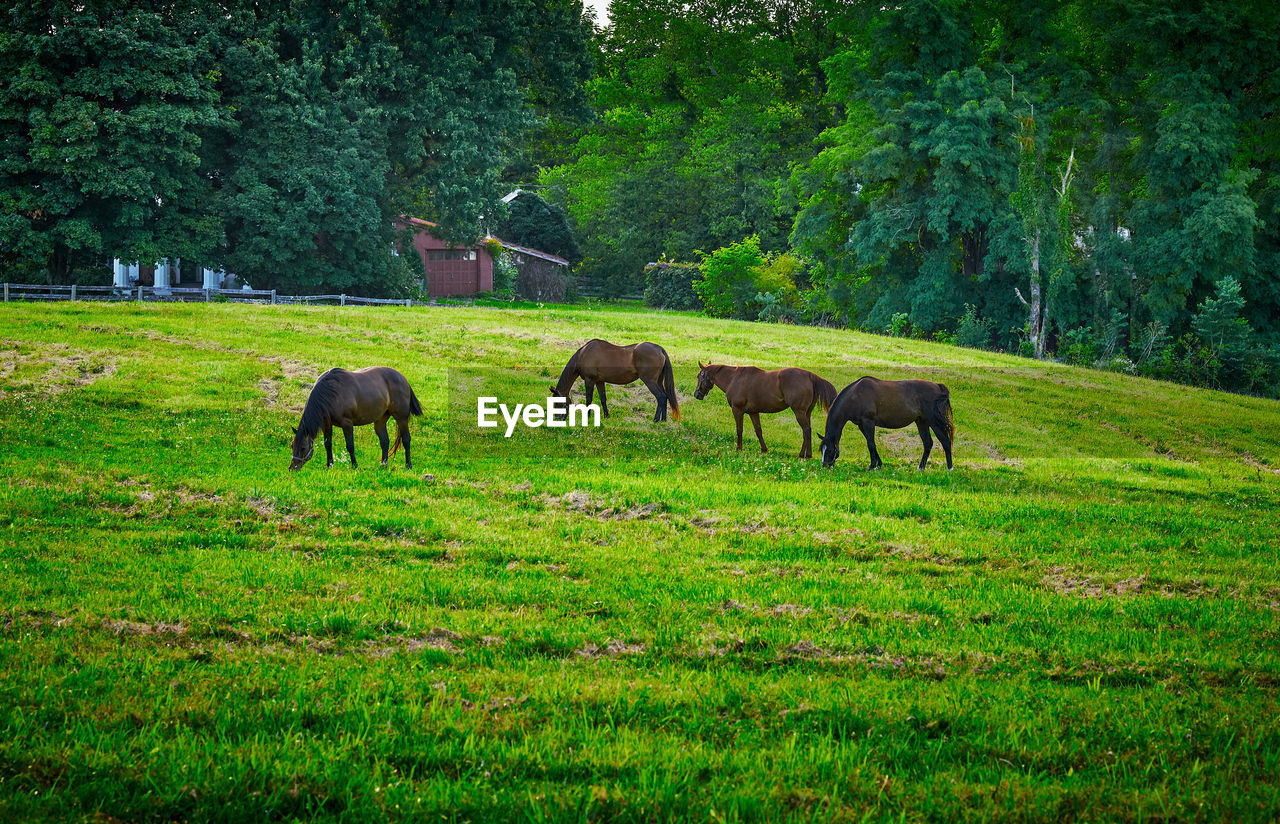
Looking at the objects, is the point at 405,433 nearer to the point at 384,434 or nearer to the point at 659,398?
the point at 384,434

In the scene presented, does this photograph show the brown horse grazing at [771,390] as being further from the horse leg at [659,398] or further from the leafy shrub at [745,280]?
the leafy shrub at [745,280]

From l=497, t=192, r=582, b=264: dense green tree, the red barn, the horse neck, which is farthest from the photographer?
l=497, t=192, r=582, b=264: dense green tree

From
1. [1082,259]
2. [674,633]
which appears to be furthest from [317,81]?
[674,633]

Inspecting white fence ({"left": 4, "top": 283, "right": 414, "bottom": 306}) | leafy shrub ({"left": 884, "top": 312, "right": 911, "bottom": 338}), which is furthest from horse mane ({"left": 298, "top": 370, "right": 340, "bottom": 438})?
leafy shrub ({"left": 884, "top": 312, "right": 911, "bottom": 338})

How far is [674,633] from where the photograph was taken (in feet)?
23.7

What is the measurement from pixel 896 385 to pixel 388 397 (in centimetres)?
864

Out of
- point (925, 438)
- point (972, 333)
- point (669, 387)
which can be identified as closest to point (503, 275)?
point (972, 333)

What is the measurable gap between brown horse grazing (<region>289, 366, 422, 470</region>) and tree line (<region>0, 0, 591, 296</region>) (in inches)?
1122

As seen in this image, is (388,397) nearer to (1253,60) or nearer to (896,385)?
(896,385)

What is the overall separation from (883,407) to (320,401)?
30.4 ft

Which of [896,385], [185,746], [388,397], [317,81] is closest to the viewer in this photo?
[185,746]

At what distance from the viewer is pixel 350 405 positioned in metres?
14.0

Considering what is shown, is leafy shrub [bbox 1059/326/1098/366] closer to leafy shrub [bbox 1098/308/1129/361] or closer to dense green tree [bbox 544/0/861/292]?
leafy shrub [bbox 1098/308/1129/361]

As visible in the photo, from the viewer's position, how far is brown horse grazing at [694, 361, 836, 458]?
16.9m
